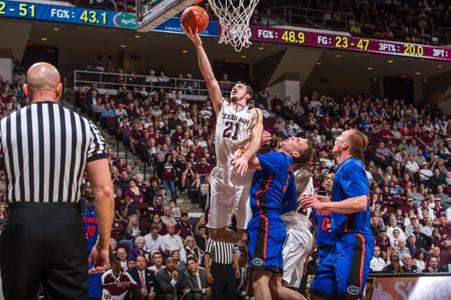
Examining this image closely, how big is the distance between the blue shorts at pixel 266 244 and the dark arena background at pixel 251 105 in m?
2.70

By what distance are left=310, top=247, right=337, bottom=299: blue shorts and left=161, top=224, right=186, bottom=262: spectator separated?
6322 millimetres

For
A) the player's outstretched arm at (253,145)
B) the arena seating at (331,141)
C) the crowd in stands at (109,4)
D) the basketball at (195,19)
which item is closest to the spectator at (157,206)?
the arena seating at (331,141)

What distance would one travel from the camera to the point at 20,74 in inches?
793

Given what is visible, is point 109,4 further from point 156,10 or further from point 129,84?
point 156,10

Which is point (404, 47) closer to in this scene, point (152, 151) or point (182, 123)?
point (182, 123)

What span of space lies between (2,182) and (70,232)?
965 centimetres

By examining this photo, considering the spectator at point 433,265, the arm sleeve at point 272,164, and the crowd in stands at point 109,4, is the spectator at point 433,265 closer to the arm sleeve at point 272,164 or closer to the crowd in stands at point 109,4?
the arm sleeve at point 272,164

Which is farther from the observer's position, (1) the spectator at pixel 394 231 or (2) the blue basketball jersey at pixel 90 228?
(1) the spectator at pixel 394 231

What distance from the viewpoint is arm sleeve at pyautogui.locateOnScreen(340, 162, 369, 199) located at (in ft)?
17.3

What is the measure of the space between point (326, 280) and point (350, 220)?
1.72 ft

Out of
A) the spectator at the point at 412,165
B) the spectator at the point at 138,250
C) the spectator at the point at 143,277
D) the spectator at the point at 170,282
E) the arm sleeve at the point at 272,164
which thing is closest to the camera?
the arm sleeve at the point at 272,164

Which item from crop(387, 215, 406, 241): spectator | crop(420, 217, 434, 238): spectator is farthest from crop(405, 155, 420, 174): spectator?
crop(387, 215, 406, 241): spectator

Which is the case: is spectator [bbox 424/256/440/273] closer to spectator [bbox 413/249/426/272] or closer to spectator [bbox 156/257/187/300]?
spectator [bbox 413/249/426/272]

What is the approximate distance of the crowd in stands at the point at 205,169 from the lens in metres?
11.8
